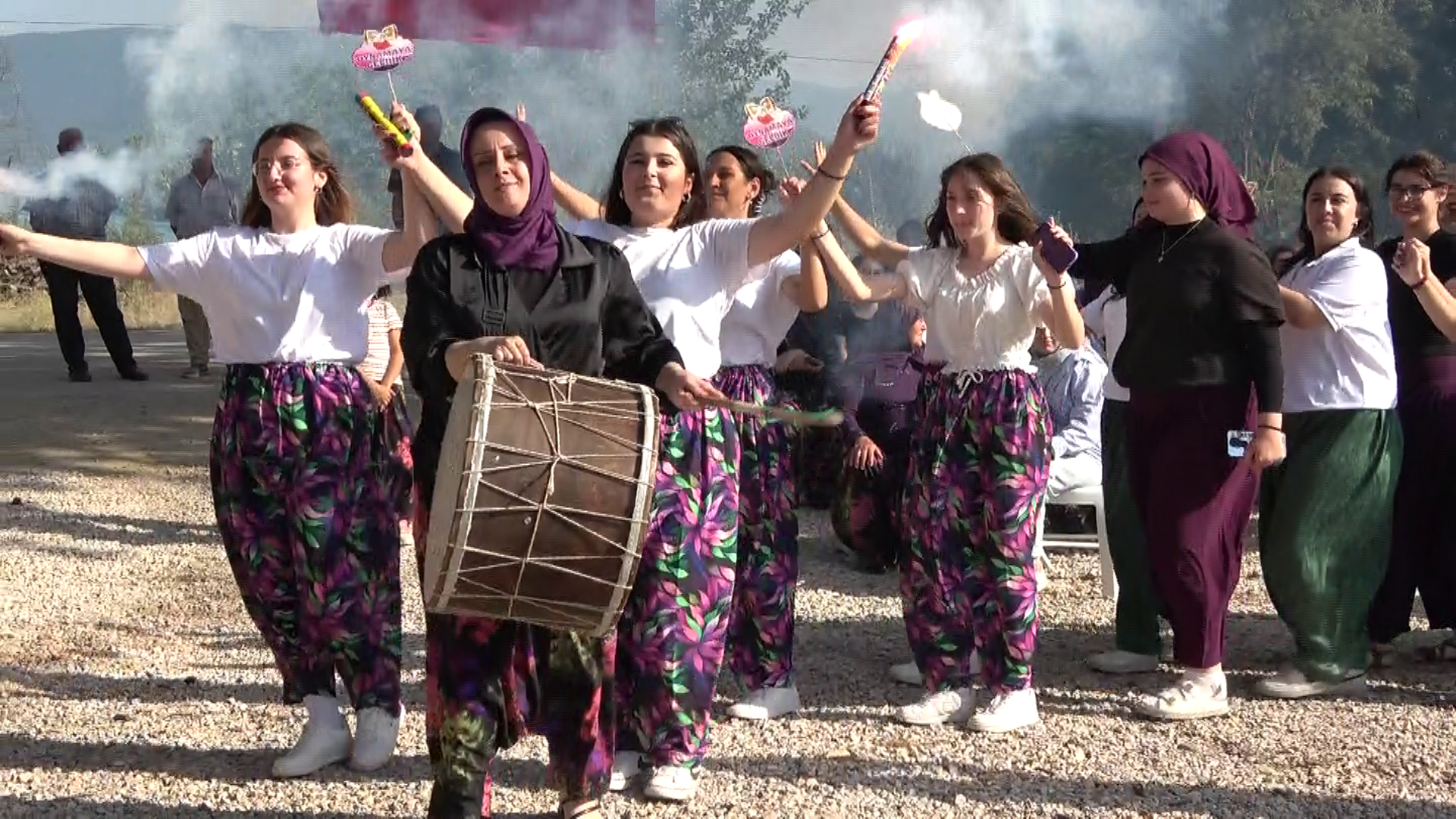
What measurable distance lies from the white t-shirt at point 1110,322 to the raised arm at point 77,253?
3295mm

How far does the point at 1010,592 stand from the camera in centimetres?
475

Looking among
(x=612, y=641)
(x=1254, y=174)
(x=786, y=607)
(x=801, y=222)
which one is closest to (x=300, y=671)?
(x=612, y=641)

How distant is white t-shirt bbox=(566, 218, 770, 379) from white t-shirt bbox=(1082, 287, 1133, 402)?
1954mm

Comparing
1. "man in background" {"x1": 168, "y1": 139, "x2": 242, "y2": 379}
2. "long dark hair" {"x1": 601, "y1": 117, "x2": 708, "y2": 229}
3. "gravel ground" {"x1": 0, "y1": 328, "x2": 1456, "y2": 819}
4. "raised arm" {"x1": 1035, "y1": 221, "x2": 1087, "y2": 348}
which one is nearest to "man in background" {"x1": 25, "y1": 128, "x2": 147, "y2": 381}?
"man in background" {"x1": 168, "y1": 139, "x2": 242, "y2": 379}

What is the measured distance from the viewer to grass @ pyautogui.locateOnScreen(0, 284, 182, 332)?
20516 millimetres

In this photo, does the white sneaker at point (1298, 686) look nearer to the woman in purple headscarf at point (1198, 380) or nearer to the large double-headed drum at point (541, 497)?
the woman in purple headscarf at point (1198, 380)

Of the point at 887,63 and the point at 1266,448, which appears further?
the point at 1266,448

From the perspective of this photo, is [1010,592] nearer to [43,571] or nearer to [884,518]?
[884,518]

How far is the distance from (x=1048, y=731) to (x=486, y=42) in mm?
6850

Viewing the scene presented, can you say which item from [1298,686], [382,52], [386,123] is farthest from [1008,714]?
[382,52]

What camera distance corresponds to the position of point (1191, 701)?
4895 millimetres

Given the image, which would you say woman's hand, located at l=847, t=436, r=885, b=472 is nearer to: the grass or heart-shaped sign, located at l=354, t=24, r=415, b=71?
heart-shaped sign, located at l=354, t=24, r=415, b=71

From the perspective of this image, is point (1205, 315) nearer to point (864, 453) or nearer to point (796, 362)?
point (864, 453)

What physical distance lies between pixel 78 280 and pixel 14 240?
974 cm
